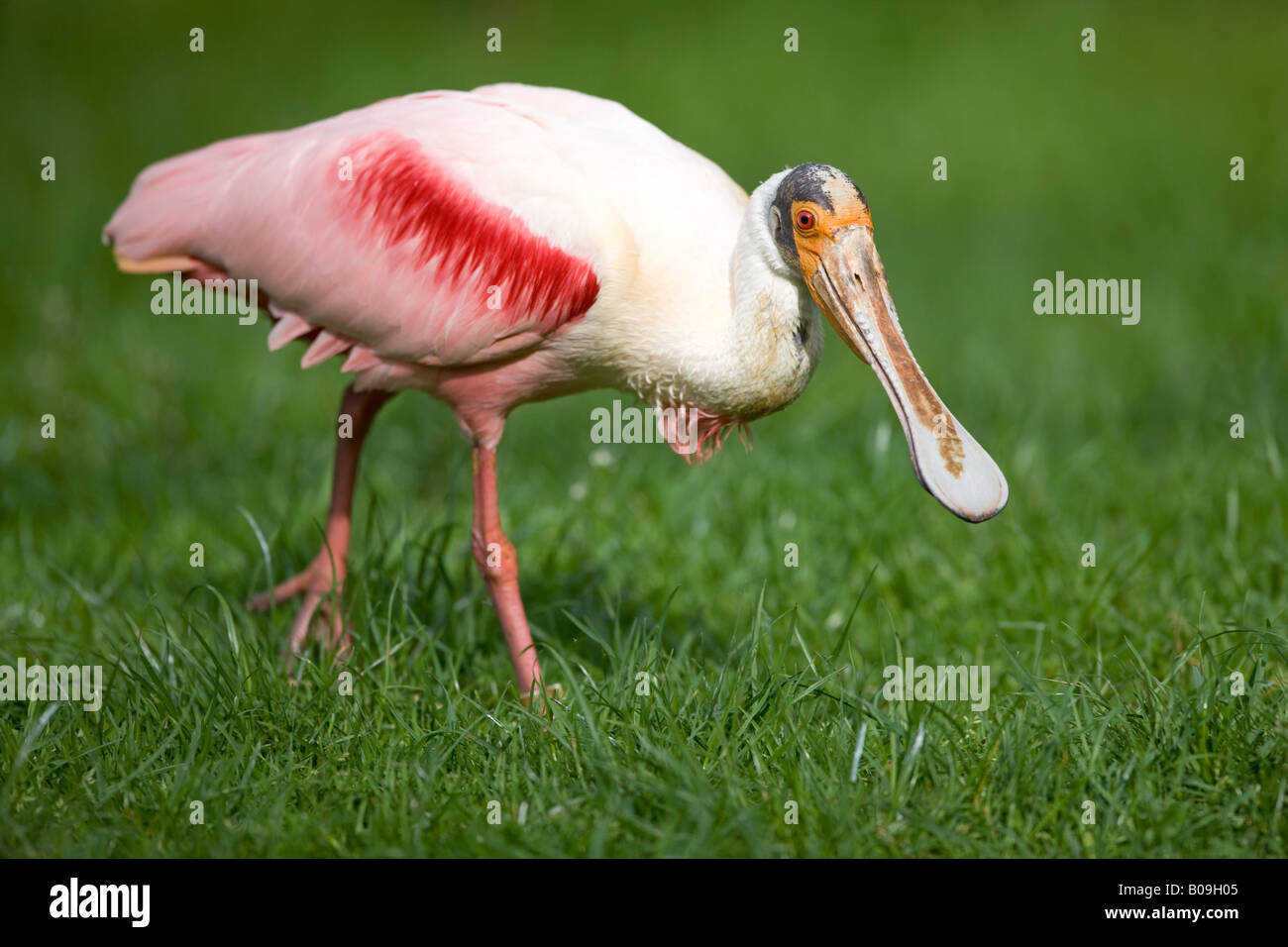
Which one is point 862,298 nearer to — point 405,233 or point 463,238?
point 463,238

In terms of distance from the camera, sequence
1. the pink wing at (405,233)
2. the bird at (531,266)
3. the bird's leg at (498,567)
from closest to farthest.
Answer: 1. the bird at (531,266)
2. the pink wing at (405,233)
3. the bird's leg at (498,567)

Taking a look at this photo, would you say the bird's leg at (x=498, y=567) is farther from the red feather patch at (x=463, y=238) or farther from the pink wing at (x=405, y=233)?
the red feather patch at (x=463, y=238)

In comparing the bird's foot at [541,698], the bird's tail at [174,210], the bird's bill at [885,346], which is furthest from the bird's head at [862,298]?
the bird's tail at [174,210]

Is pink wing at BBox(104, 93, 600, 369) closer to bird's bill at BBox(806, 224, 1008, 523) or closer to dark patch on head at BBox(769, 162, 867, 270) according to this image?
dark patch on head at BBox(769, 162, 867, 270)

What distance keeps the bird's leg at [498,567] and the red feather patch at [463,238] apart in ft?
1.77

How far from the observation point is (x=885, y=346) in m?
3.75

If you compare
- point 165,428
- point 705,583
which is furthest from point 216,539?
point 705,583

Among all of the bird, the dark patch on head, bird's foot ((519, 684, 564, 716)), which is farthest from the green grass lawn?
the dark patch on head

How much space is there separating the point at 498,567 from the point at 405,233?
1040 mm

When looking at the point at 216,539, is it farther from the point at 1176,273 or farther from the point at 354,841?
the point at 1176,273

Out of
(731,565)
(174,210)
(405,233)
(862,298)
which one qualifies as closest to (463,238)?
(405,233)

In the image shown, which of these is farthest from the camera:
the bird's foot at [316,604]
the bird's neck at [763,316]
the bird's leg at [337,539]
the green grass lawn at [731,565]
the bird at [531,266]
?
the bird's leg at [337,539]

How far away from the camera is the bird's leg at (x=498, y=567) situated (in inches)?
166
